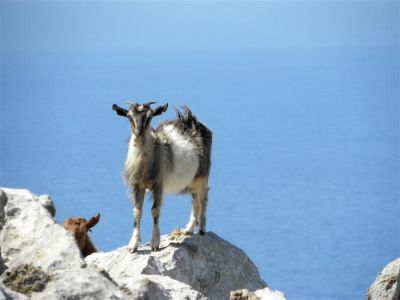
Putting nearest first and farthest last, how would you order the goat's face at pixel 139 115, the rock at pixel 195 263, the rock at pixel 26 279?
the rock at pixel 26 279
the rock at pixel 195 263
the goat's face at pixel 139 115

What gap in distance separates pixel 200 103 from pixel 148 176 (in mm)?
50314

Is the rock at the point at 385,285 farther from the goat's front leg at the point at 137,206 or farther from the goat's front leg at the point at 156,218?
the goat's front leg at the point at 137,206

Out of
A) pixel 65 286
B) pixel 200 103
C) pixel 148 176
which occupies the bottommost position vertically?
pixel 65 286

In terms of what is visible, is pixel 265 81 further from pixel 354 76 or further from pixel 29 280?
pixel 29 280

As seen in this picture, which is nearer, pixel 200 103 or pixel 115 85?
pixel 200 103

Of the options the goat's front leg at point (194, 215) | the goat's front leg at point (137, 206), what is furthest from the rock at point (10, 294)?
the goat's front leg at point (194, 215)

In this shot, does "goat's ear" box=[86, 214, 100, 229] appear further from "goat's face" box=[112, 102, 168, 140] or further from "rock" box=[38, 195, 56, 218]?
"rock" box=[38, 195, 56, 218]

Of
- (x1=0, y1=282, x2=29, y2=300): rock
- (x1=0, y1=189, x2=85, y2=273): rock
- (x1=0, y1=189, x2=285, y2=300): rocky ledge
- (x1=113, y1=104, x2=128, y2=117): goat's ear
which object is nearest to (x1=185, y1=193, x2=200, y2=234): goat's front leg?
(x1=0, y1=189, x2=285, y2=300): rocky ledge

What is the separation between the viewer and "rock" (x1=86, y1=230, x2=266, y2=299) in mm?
11164

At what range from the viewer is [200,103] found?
62.0 meters

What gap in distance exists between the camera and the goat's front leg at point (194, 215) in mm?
12746

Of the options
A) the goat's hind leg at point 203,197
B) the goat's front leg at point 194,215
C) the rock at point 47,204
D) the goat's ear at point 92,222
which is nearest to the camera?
the rock at point 47,204

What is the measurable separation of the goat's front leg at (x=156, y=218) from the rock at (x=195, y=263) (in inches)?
4.3

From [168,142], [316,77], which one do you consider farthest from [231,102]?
[168,142]
